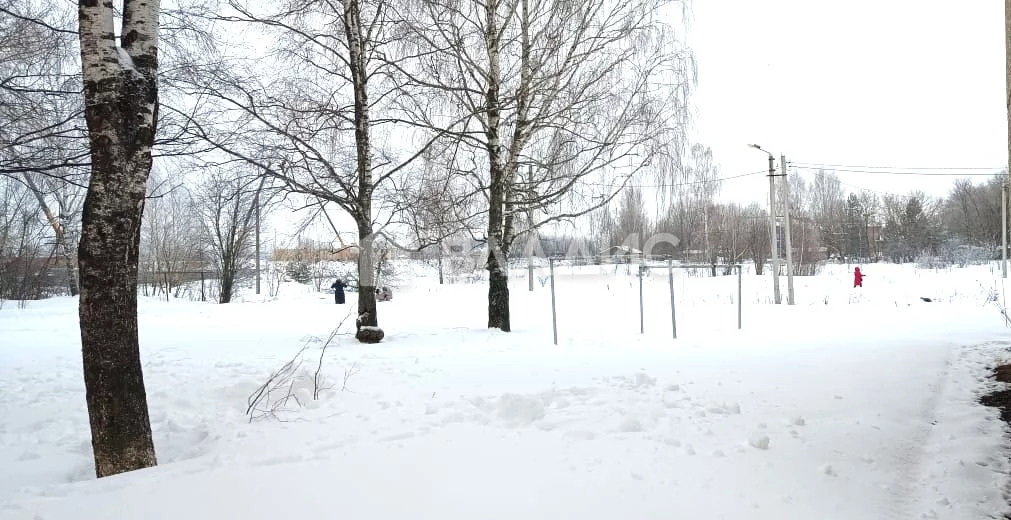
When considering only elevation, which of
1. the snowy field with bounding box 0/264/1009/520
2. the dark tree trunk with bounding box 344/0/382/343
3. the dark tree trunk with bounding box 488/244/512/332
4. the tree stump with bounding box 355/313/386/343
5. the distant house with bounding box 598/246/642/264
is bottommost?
the snowy field with bounding box 0/264/1009/520

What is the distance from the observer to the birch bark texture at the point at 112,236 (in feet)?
9.86

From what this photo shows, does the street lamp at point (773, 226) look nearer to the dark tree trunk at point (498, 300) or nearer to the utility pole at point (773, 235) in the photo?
the utility pole at point (773, 235)

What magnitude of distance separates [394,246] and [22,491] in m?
6.07

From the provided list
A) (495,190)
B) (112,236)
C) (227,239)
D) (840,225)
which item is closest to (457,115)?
(495,190)

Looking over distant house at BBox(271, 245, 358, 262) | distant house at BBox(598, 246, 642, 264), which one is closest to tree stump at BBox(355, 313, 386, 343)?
distant house at BBox(271, 245, 358, 262)

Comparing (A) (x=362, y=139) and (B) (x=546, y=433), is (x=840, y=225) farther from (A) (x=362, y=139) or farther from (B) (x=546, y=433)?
(B) (x=546, y=433)

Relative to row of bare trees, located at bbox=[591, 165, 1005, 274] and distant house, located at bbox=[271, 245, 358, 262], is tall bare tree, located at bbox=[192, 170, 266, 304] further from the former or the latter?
row of bare trees, located at bbox=[591, 165, 1005, 274]

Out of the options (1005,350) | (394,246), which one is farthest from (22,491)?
(1005,350)

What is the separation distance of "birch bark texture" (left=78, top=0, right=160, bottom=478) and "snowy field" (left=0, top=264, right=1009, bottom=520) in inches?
13.5

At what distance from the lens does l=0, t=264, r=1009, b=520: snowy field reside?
2.44 m

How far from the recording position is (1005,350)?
587 centimetres

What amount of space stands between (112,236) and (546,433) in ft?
9.05

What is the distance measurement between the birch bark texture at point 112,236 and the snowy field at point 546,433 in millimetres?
344

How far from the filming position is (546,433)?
342 centimetres
